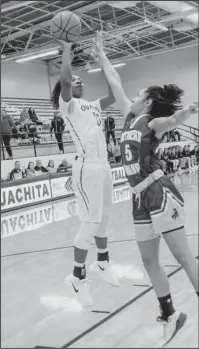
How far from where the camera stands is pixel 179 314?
2215mm

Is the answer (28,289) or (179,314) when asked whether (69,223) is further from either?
(179,314)

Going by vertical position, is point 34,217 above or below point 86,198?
below

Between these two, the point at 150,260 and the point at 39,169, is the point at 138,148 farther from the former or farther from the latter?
the point at 39,169

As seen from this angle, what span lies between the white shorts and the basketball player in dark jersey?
0.20 metres

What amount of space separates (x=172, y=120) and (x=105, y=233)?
954mm

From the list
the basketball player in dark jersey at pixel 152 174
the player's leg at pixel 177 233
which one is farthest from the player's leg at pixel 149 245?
the player's leg at pixel 177 233

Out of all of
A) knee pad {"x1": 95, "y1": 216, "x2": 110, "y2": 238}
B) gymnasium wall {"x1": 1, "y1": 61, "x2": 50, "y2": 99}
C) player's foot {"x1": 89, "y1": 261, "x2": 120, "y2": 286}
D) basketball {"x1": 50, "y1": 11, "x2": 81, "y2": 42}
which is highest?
gymnasium wall {"x1": 1, "y1": 61, "x2": 50, "y2": 99}

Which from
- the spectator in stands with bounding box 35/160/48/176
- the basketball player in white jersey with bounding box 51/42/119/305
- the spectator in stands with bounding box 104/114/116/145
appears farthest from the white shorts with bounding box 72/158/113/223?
the spectator in stands with bounding box 35/160/48/176

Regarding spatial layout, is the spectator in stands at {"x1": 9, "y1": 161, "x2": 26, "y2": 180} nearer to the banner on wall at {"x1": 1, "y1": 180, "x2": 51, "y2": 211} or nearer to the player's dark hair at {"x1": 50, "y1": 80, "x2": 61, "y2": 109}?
the banner on wall at {"x1": 1, "y1": 180, "x2": 51, "y2": 211}

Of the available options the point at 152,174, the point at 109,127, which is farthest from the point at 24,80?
the point at 152,174

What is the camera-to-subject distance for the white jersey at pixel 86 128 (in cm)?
233

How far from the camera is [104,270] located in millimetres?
2719

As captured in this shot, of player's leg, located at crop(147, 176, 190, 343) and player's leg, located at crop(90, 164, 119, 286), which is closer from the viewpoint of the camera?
player's leg, located at crop(147, 176, 190, 343)

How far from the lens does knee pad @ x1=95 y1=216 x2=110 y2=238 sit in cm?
248
